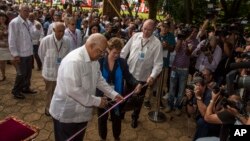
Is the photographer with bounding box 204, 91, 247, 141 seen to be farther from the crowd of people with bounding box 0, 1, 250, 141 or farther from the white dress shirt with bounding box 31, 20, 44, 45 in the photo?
the white dress shirt with bounding box 31, 20, 44, 45

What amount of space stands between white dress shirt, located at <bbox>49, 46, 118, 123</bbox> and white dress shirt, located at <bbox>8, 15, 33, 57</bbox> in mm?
2549

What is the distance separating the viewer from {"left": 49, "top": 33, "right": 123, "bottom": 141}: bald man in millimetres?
3080

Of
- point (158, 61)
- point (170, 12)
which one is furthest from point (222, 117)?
point (170, 12)

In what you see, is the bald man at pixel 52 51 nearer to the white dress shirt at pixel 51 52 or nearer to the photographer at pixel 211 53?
the white dress shirt at pixel 51 52

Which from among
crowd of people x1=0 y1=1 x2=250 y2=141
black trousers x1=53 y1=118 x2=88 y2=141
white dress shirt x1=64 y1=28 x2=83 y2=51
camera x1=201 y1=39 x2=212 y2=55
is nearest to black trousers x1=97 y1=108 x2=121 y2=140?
crowd of people x1=0 y1=1 x2=250 y2=141

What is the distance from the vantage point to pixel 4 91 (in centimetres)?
637

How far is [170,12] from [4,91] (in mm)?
14180

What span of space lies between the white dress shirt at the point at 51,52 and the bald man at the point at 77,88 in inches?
67.5

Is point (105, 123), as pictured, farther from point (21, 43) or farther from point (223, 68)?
point (223, 68)

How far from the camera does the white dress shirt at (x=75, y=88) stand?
3.07 meters

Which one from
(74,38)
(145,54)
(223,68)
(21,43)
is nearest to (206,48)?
(223,68)

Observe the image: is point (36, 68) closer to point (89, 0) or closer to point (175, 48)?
point (175, 48)

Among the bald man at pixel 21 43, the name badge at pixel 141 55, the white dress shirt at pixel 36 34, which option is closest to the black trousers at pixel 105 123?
the name badge at pixel 141 55

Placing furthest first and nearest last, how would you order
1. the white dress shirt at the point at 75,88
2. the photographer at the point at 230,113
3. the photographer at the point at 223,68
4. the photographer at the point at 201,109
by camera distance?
the photographer at the point at 223,68, the photographer at the point at 201,109, the white dress shirt at the point at 75,88, the photographer at the point at 230,113
